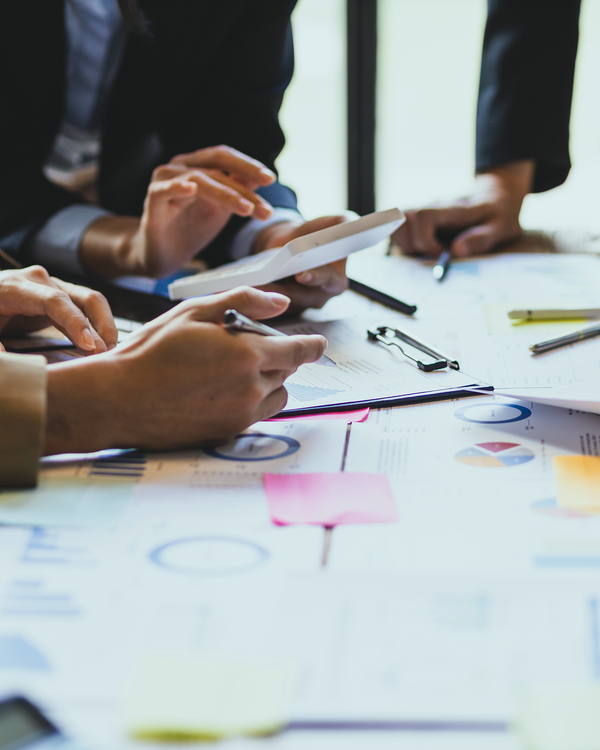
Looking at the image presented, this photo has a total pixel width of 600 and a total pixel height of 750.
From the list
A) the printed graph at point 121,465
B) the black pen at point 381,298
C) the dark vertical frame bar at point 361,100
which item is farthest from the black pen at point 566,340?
the dark vertical frame bar at point 361,100

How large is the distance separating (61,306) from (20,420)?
215 mm

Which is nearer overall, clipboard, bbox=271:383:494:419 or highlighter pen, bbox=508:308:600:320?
clipboard, bbox=271:383:494:419

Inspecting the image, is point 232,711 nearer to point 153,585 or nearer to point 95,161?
point 153,585

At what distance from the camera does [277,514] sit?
43 cm

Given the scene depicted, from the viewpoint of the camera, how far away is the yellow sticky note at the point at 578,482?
437 millimetres

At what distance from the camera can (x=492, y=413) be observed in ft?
1.89

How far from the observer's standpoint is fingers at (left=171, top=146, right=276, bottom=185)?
0.92 m

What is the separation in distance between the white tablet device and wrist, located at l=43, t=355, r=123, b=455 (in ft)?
0.91

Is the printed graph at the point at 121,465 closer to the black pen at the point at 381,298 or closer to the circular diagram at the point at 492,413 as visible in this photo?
the circular diagram at the point at 492,413

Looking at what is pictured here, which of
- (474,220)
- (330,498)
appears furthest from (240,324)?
(474,220)

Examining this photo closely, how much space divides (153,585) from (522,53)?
113 centimetres

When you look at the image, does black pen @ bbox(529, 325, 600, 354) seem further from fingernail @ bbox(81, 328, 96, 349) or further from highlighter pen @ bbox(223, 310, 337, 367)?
fingernail @ bbox(81, 328, 96, 349)

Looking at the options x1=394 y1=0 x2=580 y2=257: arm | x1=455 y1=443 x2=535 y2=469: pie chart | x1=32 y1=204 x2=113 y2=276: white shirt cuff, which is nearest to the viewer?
x1=455 y1=443 x2=535 y2=469: pie chart

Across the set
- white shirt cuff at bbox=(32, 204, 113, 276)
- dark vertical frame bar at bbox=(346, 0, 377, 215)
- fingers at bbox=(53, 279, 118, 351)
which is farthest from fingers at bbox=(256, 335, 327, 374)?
dark vertical frame bar at bbox=(346, 0, 377, 215)
